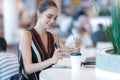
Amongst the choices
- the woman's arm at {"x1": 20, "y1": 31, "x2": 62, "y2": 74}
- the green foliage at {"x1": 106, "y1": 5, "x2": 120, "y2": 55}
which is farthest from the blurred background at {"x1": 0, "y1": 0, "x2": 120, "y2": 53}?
the green foliage at {"x1": 106, "y1": 5, "x2": 120, "y2": 55}

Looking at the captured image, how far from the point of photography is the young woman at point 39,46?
83.7 inches

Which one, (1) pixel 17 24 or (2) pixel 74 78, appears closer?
(2) pixel 74 78

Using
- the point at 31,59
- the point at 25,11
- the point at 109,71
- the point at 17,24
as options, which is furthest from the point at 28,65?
the point at 25,11

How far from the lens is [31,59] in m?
2.20

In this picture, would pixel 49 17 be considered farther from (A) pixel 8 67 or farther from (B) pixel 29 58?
(A) pixel 8 67

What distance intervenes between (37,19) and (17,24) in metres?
7.77

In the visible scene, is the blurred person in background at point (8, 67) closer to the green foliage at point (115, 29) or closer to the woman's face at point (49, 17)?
the woman's face at point (49, 17)

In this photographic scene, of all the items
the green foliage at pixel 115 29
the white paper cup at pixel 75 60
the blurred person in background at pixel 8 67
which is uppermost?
the green foliage at pixel 115 29

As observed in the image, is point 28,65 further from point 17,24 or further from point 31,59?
point 17,24

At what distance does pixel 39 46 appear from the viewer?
91.4 inches

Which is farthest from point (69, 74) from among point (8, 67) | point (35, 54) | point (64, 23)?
point (64, 23)

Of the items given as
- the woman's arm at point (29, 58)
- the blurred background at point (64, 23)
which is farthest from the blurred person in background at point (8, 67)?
the blurred background at point (64, 23)

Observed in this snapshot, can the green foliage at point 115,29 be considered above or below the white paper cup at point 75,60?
above

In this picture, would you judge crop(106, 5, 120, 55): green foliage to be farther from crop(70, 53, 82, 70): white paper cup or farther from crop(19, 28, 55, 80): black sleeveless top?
crop(19, 28, 55, 80): black sleeveless top
